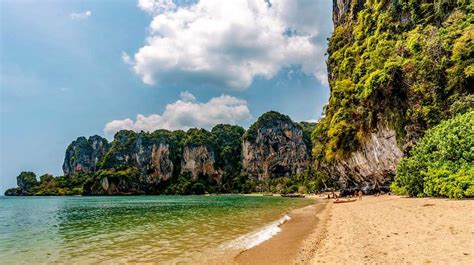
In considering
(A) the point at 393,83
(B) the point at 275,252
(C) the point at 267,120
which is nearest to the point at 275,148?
(C) the point at 267,120

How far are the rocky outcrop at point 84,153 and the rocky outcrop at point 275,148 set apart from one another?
287ft

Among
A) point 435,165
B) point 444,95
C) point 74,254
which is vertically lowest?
point 74,254

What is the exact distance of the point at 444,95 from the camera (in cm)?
2769

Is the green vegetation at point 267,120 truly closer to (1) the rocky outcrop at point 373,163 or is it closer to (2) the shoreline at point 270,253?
(1) the rocky outcrop at point 373,163

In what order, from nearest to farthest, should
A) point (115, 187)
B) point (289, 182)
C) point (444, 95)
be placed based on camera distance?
point (444, 95) < point (289, 182) < point (115, 187)

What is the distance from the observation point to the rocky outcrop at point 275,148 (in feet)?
452

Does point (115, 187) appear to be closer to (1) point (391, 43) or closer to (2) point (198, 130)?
(2) point (198, 130)

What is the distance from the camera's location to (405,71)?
102 feet

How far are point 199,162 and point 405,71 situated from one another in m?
126

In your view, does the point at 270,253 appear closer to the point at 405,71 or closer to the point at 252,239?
the point at 252,239

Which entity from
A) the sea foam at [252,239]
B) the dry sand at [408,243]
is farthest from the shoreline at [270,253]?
the dry sand at [408,243]

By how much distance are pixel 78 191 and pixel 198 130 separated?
211 ft

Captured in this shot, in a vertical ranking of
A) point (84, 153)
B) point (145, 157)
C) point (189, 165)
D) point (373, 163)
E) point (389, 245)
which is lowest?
point (389, 245)

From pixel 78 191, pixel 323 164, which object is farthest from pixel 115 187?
pixel 323 164
